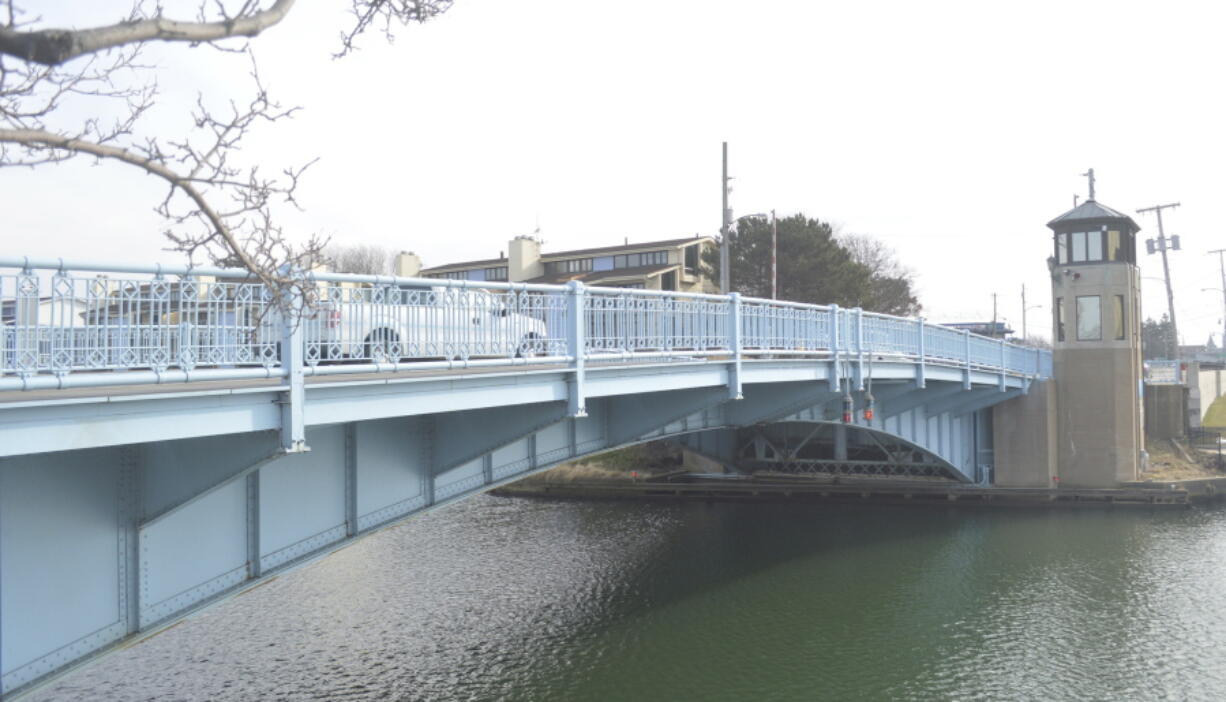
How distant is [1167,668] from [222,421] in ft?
48.5

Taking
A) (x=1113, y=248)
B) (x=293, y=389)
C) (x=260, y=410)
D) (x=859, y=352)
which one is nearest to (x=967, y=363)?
(x=859, y=352)

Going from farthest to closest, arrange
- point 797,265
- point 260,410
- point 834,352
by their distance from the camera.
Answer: point 797,265 → point 834,352 → point 260,410

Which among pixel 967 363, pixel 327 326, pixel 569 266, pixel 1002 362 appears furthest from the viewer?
pixel 569 266

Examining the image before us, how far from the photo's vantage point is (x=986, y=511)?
27.0 m

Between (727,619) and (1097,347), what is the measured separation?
1865 cm

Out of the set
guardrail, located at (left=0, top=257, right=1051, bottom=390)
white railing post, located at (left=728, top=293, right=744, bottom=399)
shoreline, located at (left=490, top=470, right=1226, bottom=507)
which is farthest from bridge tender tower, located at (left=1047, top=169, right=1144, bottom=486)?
white railing post, located at (left=728, top=293, right=744, bottom=399)

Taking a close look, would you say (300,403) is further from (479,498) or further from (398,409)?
(479,498)

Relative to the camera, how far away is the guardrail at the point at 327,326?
5742mm

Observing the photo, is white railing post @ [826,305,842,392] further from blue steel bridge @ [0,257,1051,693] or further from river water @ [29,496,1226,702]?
river water @ [29,496,1226,702]

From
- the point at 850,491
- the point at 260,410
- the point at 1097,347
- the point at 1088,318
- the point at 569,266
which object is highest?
the point at 569,266

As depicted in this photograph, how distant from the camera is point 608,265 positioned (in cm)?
5244

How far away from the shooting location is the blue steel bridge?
5.95m

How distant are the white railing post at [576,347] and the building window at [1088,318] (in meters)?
24.2

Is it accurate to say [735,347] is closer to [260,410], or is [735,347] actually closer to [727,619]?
[727,619]
